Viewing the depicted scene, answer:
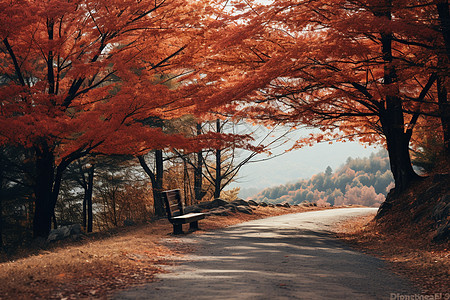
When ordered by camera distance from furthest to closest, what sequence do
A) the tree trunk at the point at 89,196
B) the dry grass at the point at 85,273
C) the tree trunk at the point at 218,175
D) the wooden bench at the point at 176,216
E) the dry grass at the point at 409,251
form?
the tree trunk at the point at 89,196 → the tree trunk at the point at 218,175 → the wooden bench at the point at 176,216 → the dry grass at the point at 409,251 → the dry grass at the point at 85,273

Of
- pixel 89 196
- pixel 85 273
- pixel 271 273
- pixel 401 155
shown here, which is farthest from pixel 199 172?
pixel 85 273

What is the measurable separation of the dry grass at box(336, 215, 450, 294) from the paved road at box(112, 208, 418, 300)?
34 centimetres

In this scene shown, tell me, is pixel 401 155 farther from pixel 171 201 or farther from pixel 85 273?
pixel 85 273

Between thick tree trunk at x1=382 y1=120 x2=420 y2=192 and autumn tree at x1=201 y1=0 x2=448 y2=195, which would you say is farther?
thick tree trunk at x1=382 y1=120 x2=420 y2=192

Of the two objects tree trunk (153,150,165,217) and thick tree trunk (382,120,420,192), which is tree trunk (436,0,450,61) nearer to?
thick tree trunk (382,120,420,192)

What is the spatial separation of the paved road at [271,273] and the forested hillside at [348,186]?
6684 centimetres

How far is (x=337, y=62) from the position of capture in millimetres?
11148

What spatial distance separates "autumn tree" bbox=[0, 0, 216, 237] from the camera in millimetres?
10320

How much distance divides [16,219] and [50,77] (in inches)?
382

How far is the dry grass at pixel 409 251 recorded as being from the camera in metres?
5.91

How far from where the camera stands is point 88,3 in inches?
441

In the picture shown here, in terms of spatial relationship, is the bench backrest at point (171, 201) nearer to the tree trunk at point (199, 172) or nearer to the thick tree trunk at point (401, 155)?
the thick tree trunk at point (401, 155)

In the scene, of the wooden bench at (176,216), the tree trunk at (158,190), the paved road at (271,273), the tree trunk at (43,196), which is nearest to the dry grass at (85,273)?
the paved road at (271,273)

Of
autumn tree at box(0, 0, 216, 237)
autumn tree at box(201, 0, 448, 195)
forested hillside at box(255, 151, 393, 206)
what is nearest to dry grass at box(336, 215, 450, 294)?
autumn tree at box(201, 0, 448, 195)
